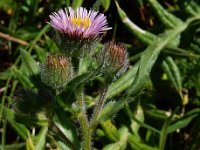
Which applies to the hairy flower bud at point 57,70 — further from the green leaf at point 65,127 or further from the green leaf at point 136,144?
the green leaf at point 136,144

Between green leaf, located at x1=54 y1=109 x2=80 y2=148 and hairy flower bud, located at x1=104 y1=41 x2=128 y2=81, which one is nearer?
hairy flower bud, located at x1=104 y1=41 x2=128 y2=81

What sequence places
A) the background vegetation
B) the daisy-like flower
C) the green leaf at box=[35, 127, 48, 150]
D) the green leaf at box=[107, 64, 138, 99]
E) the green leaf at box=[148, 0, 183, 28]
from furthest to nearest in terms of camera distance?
1. the green leaf at box=[148, 0, 183, 28]
2. the background vegetation
3. the green leaf at box=[107, 64, 138, 99]
4. the green leaf at box=[35, 127, 48, 150]
5. the daisy-like flower

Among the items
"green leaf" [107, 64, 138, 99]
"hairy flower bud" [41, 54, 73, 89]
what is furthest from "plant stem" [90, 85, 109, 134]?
"green leaf" [107, 64, 138, 99]

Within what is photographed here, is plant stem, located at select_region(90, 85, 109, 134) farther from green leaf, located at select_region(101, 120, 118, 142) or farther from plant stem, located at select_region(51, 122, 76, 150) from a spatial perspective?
green leaf, located at select_region(101, 120, 118, 142)

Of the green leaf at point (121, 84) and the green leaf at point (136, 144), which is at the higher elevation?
the green leaf at point (121, 84)

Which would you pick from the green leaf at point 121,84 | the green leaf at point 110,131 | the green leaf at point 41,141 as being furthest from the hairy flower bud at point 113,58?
the green leaf at point 110,131

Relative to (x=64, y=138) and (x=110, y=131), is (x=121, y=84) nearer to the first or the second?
(x=110, y=131)

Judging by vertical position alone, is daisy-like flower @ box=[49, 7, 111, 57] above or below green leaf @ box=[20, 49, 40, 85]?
above
